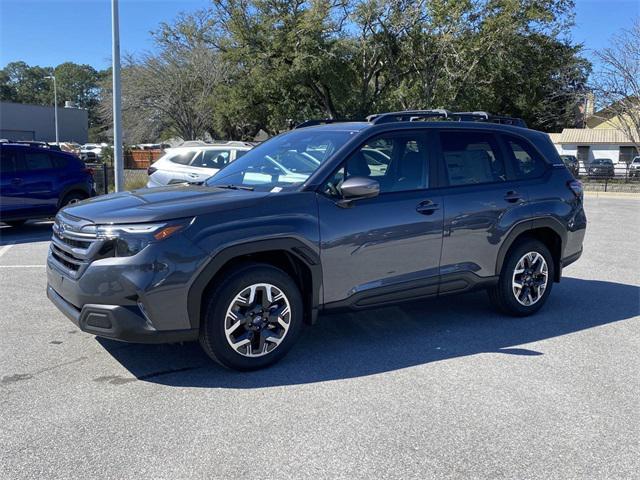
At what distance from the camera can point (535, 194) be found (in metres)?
5.86

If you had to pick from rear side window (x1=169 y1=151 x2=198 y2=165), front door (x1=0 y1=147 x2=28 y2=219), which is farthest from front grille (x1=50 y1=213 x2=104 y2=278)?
rear side window (x1=169 y1=151 x2=198 y2=165)

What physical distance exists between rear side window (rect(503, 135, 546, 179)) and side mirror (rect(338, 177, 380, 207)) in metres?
1.93

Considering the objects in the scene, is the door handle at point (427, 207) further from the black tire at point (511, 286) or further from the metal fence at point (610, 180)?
the metal fence at point (610, 180)

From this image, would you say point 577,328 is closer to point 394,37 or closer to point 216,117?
point 394,37

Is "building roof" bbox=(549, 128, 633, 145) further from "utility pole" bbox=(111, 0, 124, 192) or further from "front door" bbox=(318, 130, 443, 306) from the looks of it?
"front door" bbox=(318, 130, 443, 306)

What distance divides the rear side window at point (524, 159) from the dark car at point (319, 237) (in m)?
0.01

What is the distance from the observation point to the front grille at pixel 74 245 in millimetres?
4070

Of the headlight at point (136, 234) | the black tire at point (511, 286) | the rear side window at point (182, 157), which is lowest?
the black tire at point (511, 286)

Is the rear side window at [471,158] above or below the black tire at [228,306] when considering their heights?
above

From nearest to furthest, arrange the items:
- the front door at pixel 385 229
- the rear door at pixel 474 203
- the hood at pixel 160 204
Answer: the hood at pixel 160 204
the front door at pixel 385 229
the rear door at pixel 474 203

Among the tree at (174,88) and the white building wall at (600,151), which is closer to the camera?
the tree at (174,88)

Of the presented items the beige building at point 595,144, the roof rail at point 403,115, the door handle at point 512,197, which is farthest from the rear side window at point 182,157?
the beige building at point 595,144

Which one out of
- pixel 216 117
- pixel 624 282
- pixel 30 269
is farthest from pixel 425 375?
pixel 216 117

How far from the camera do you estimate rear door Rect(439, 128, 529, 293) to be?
5.26m
